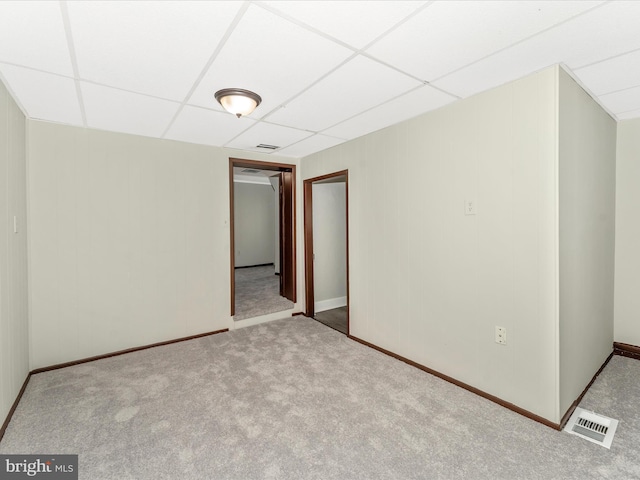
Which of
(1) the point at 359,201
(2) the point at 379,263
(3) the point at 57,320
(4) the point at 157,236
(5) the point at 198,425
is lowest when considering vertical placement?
(5) the point at 198,425

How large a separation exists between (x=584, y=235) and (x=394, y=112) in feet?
6.07

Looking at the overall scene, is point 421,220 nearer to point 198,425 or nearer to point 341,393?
point 341,393

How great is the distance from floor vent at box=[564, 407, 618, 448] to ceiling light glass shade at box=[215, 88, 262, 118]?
323 cm

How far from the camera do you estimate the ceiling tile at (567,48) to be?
1.54 meters

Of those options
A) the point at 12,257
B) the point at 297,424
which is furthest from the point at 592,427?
the point at 12,257

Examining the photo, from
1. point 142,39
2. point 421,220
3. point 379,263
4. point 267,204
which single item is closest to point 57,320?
point 142,39

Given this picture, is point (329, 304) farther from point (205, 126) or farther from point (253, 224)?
point (253, 224)

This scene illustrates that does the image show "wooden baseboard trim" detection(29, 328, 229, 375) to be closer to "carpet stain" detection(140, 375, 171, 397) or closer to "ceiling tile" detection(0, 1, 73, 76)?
"carpet stain" detection(140, 375, 171, 397)

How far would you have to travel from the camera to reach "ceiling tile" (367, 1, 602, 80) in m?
1.46

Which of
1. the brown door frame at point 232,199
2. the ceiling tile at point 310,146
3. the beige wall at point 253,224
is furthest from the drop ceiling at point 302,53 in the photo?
the beige wall at point 253,224

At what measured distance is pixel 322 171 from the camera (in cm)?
421

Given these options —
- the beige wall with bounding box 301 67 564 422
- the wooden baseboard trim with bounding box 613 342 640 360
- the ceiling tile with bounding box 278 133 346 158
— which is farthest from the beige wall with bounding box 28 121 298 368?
the wooden baseboard trim with bounding box 613 342 640 360

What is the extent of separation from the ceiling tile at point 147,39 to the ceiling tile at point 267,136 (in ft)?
3.64

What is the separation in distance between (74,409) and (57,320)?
1.16m
